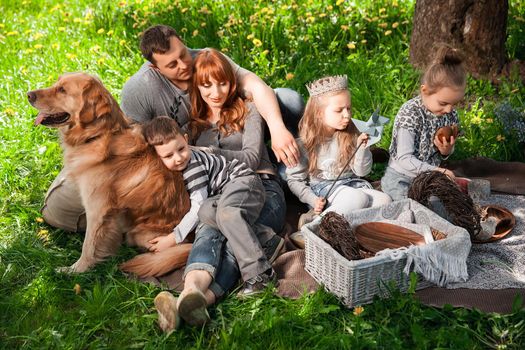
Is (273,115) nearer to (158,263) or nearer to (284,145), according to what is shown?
(284,145)

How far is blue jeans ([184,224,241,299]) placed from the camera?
3305mm

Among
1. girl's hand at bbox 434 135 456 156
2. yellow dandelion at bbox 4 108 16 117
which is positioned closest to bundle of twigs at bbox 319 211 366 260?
girl's hand at bbox 434 135 456 156

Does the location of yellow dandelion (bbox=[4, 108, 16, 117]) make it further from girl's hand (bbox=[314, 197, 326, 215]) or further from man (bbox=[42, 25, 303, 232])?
girl's hand (bbox=[314, 197, 326, 215])

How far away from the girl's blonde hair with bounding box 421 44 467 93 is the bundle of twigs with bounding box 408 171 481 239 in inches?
23.8

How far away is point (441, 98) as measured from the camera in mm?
3865

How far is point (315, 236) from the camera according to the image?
3.29 m

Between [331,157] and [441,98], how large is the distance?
760mm

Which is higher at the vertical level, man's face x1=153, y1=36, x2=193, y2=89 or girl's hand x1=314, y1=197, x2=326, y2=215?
man's face x1=153, y1=36, x2=193, y2=89

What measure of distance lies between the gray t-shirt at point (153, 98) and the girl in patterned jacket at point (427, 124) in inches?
54.5

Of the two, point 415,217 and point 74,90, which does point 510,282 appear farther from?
point 74,90

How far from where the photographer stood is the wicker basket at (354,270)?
121 inches

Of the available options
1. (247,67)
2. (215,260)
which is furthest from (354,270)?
(247,67)

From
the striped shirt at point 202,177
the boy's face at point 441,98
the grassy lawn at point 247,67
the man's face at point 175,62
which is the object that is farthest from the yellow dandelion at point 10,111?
the boy's face at point 441,98

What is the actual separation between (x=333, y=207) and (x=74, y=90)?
1645mm
